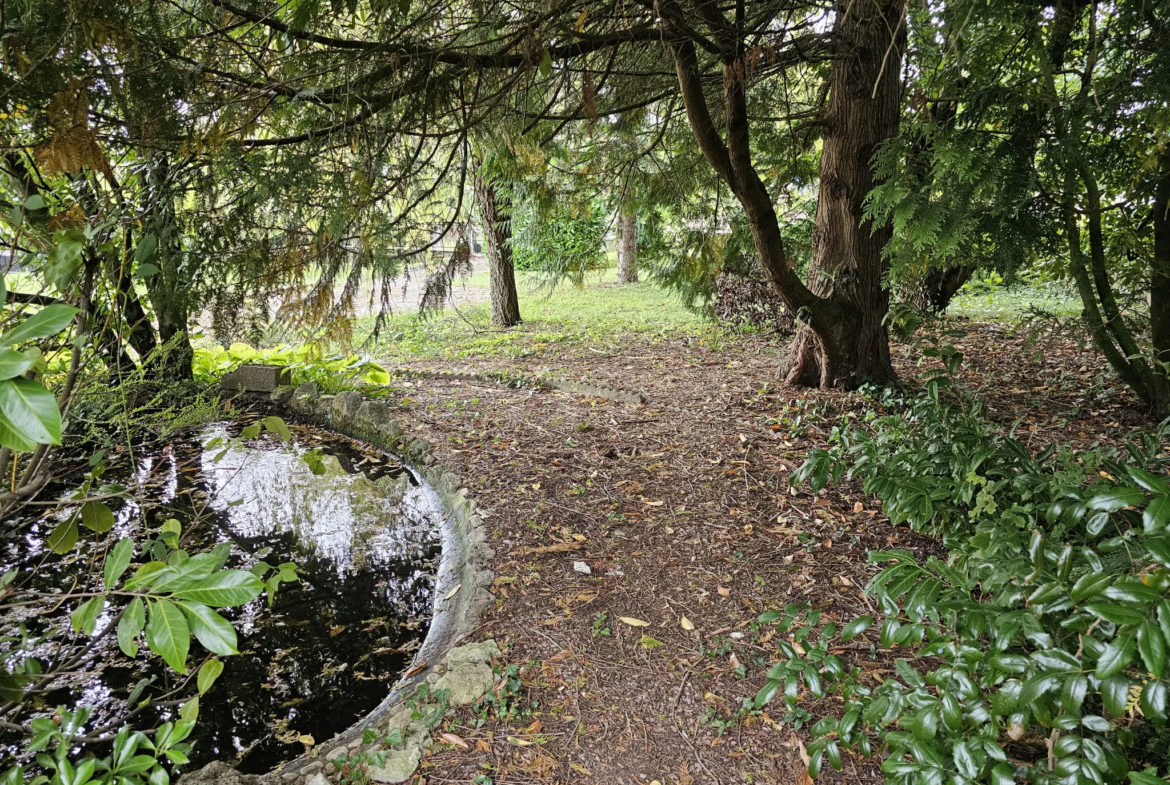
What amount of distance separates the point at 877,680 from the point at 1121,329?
3.13m

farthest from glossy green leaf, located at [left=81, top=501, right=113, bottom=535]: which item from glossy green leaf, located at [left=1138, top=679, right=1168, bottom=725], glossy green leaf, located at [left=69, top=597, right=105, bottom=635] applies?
glossy green leaf, located at [left=1138, top=679, right=1168, bottom=725]

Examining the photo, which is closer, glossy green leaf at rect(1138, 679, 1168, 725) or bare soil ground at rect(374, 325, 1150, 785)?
glossy green leaf at rect(1138, 679, 1168, 725)

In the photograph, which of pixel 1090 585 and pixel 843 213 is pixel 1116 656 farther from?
pixel 843 213

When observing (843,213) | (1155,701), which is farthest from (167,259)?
(843,213)

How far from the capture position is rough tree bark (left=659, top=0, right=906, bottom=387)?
12.0 feet

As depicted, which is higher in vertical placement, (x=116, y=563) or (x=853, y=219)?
(x=853, y=219)

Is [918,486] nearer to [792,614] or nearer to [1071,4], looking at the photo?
[792,614]

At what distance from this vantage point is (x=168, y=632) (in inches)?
35.6

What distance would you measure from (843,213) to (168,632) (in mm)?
4523

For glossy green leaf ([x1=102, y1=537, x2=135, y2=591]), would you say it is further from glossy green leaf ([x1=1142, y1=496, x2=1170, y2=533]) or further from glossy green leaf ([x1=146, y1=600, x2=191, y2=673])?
glossy green leaf ([x1=1142, y1=496, x2=1170, y2=533])

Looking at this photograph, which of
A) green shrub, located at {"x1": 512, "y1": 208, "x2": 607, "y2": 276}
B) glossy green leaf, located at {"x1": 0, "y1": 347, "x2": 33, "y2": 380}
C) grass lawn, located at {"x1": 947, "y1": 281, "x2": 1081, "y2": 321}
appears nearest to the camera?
glossy green leaf, located at {"x1": 0, "y1": 347, "x2": 33, "y2": 380}

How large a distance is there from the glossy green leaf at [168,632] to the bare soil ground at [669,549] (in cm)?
141

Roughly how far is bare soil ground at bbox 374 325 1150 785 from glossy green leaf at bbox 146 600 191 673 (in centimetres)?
141

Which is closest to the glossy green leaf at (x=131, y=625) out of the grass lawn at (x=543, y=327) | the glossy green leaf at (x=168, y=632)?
the glossy green leaf at (x=168, y=632)
